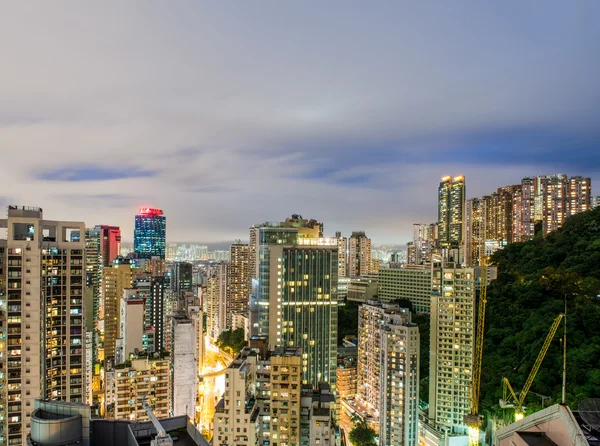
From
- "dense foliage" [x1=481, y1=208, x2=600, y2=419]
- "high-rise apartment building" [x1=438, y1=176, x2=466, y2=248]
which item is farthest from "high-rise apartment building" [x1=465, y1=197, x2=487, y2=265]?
"dense foliage" [x1=481, y1=208, x2=600, y2=419]

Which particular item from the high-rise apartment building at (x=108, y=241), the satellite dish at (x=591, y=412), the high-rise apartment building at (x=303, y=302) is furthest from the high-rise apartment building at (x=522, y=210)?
the high-rise apartment building at (x=108, y=241)

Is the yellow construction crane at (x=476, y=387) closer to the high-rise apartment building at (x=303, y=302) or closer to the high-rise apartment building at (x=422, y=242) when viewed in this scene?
the high-rise apartment building at (x=303, y=302)

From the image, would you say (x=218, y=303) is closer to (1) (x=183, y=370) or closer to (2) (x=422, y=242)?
(1) (x=183, y=370)

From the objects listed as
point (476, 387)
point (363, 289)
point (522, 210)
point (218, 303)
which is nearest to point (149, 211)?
point (218, 303)

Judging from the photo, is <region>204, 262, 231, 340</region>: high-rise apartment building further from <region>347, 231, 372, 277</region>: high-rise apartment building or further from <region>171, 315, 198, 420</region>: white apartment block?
<region>171, 315, 198, 420</region>: white apartment block

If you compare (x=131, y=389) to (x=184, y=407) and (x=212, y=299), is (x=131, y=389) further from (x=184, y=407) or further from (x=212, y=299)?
(x=212, y=299)
